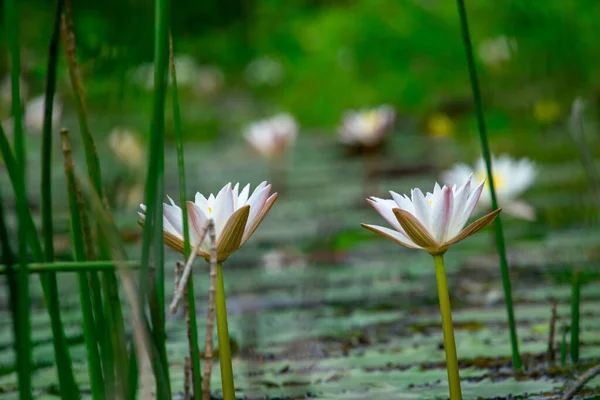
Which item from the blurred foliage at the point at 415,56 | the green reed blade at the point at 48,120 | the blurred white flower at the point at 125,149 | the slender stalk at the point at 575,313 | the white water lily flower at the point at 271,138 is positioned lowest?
the slender stalk at the point at 575,313

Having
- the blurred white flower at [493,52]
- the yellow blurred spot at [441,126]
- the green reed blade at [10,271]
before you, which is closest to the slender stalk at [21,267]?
the green reed blade at [10,271]

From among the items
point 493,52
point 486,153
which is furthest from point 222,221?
point 493,52

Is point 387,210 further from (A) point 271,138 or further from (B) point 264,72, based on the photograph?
(B) point 264,72

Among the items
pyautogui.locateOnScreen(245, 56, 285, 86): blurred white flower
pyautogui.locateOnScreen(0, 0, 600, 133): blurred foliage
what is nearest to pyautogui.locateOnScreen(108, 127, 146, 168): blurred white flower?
pyautogui.locateOnScreen(0, 0, 600, 133): blurred foliage

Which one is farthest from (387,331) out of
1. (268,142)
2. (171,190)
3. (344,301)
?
(171,190)

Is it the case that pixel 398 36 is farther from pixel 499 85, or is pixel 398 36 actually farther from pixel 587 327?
pixel 587 327

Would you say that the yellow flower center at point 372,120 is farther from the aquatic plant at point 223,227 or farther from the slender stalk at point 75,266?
the slender stalk at point 75,266
